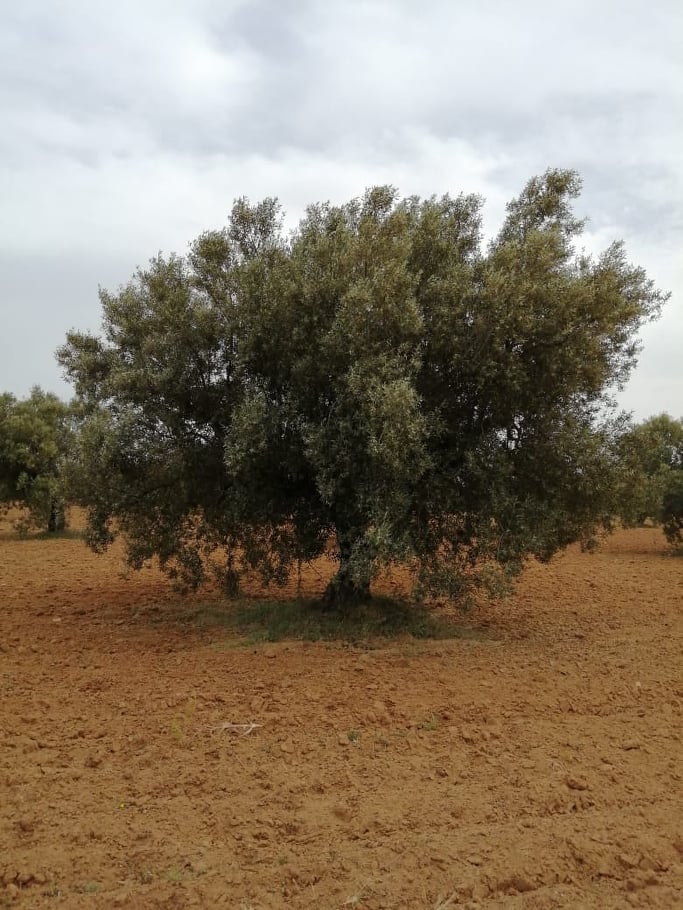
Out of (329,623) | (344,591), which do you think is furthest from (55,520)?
(329,623)

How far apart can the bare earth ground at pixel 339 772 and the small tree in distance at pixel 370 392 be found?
1.87 meters

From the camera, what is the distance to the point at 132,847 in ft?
17.7

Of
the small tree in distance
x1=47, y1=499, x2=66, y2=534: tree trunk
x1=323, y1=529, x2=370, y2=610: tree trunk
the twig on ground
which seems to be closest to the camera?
the twig on ground

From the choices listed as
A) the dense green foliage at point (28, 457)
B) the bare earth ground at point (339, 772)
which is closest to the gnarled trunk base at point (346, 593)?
the bare earth ground at point (339, 772)

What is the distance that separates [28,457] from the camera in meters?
26.2

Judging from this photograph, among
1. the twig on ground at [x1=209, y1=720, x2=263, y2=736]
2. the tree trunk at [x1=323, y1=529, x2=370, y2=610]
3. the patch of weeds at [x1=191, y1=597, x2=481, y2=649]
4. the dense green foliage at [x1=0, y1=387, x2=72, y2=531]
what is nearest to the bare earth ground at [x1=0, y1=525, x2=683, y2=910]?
the twig on ground at [x1=209, y1=720, x2=263, y2=736]

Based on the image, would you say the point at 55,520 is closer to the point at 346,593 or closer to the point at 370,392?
the point at 346,593

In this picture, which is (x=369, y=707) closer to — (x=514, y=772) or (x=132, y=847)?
(x=514, y=772)

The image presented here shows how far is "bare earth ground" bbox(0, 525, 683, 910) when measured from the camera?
16.6 ft

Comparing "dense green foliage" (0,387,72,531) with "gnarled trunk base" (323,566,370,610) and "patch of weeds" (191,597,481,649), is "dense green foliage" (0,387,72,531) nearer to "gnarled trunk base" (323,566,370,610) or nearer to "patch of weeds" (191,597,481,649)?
"patch of weeds" (191,597,481,649)

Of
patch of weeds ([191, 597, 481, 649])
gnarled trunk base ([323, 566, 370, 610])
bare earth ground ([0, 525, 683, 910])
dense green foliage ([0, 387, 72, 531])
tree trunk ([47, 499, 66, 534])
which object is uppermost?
Answer: dense green foliage ([0, 387, 72, 531])

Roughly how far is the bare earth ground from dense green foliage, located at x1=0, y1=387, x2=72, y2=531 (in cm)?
1478

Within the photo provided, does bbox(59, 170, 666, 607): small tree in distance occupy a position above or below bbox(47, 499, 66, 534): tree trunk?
above

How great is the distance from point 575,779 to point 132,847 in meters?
4.08
